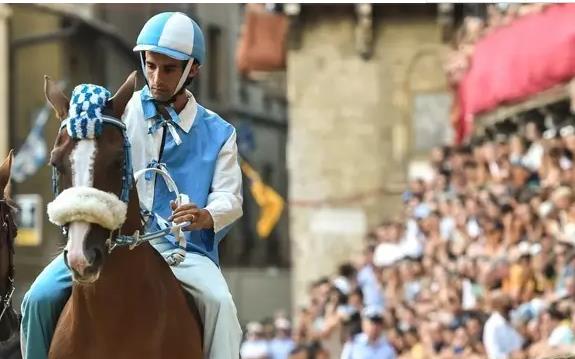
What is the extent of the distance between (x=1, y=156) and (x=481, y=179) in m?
20.3

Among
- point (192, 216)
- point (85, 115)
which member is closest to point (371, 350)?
point (192, 216)

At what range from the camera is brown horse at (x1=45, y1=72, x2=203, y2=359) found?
6.75 m

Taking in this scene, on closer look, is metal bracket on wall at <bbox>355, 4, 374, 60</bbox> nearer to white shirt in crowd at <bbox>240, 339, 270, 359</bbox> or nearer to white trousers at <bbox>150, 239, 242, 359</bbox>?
white shirt in crowd at <bbox>240, 339, 270, 359</bbox>

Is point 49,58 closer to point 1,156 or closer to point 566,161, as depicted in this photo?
point 1,156

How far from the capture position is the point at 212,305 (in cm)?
751

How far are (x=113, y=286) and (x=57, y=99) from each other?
829 millimetres

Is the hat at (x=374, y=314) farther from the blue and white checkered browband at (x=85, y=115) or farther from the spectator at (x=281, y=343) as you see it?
the blue and white checkered browband at (x=85, y=115)

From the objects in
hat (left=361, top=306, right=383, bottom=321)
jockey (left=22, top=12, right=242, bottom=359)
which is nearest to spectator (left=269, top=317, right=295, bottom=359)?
hat (left=361, top=306, right=383, bottom=321)

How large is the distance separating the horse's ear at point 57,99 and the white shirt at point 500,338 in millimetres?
8115

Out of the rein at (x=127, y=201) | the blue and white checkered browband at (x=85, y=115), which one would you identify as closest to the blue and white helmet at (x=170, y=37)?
the rein at (x=127, y=201)

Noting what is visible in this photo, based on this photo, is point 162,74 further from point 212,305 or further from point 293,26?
point 293,26

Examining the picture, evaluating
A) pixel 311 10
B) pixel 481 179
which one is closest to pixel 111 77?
pixel 311 10

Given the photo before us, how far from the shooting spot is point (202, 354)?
24.6ft

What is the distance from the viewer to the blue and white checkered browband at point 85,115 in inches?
268
